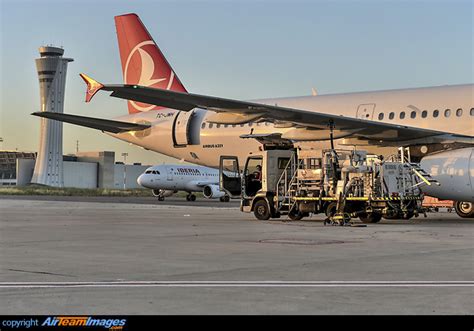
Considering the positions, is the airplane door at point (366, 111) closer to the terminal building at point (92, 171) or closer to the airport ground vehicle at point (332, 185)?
the airport ground vehicle at point (332, 185)

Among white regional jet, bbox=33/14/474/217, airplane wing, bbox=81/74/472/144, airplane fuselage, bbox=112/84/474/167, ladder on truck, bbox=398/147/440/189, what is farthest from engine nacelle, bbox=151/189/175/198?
ladder on truck, bbox=398/147/440/189

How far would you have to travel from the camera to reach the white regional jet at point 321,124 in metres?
22.1

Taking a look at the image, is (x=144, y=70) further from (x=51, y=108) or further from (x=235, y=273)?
(x=51, y=108)

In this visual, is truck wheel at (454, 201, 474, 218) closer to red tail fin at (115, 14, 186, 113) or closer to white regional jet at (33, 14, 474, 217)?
white regional jet at (33, 14, 474, 217)

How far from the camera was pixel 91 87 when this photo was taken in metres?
21.5

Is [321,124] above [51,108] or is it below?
below

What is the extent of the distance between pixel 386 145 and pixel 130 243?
1376 centimetres

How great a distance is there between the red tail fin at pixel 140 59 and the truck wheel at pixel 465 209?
13844mm

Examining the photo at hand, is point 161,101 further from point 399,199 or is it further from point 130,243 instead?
point 130,243

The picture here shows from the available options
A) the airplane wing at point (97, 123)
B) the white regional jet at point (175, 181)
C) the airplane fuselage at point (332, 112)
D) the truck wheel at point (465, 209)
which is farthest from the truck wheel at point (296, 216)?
the white regional jet at point (175, 181)

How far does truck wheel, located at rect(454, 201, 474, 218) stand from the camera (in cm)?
2511
